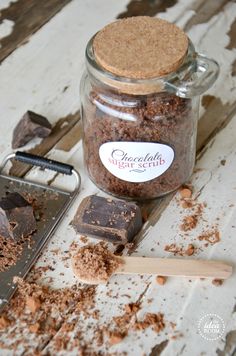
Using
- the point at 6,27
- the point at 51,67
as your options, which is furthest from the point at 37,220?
the point at 6,27

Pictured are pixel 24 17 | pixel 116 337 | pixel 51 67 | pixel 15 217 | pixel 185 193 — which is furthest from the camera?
pixel 24 17

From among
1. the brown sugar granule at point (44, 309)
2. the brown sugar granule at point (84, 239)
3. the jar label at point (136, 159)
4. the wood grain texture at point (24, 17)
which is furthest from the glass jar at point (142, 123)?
the wood grain texture at point (24, 17)

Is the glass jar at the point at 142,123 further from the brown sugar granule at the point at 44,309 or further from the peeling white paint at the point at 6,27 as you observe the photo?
the peeling white paint at the point at 6,27

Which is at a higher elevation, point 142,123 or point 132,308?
point 142,123

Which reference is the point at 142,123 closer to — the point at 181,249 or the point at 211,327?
the point at 181,249

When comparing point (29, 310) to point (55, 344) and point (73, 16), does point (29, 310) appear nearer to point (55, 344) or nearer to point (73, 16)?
point (55, 344)

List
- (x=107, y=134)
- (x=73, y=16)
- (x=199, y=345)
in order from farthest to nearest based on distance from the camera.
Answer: (x=73, y=16)
(x=107, y=134)
(x=199, y=345)

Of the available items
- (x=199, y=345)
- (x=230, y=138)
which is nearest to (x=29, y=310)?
(x=199, y=345)
